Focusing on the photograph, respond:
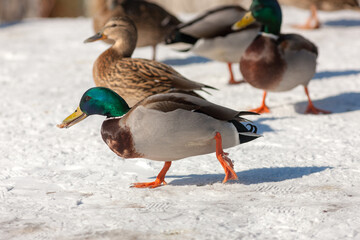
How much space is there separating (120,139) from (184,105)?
452 mm

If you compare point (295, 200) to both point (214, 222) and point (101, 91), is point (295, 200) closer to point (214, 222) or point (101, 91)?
point (214, 222)

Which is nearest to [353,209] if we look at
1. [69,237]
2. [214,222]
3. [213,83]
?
[214,222]

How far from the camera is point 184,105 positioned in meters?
3.79

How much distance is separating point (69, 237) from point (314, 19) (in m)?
7.93

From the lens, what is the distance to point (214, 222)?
129 inches

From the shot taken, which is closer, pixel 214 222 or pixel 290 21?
pixel 214 222

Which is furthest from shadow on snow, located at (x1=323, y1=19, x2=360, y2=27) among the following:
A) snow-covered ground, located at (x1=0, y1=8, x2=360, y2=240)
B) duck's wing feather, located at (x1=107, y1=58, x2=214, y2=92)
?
duck's wing feather, located at (x1=107, y1=58, x2=214, y2=92)

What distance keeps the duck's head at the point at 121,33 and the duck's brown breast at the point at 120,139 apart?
202cm

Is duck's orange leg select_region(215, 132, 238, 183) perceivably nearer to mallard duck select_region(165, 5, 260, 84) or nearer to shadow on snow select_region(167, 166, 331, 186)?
shadow on snow select_region(167, 166, 331, 186)

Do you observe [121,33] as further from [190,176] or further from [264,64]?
[190,176]

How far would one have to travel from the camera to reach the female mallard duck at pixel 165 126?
3.69m

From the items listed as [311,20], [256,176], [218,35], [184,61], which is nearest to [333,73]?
[218,35]

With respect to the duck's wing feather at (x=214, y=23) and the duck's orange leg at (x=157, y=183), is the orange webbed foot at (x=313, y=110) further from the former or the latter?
the duck's orange leg at (x=157, y=183)

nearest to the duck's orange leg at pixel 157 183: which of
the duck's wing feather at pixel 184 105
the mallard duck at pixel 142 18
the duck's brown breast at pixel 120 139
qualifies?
the duck's brown breast at pixel 120 139
